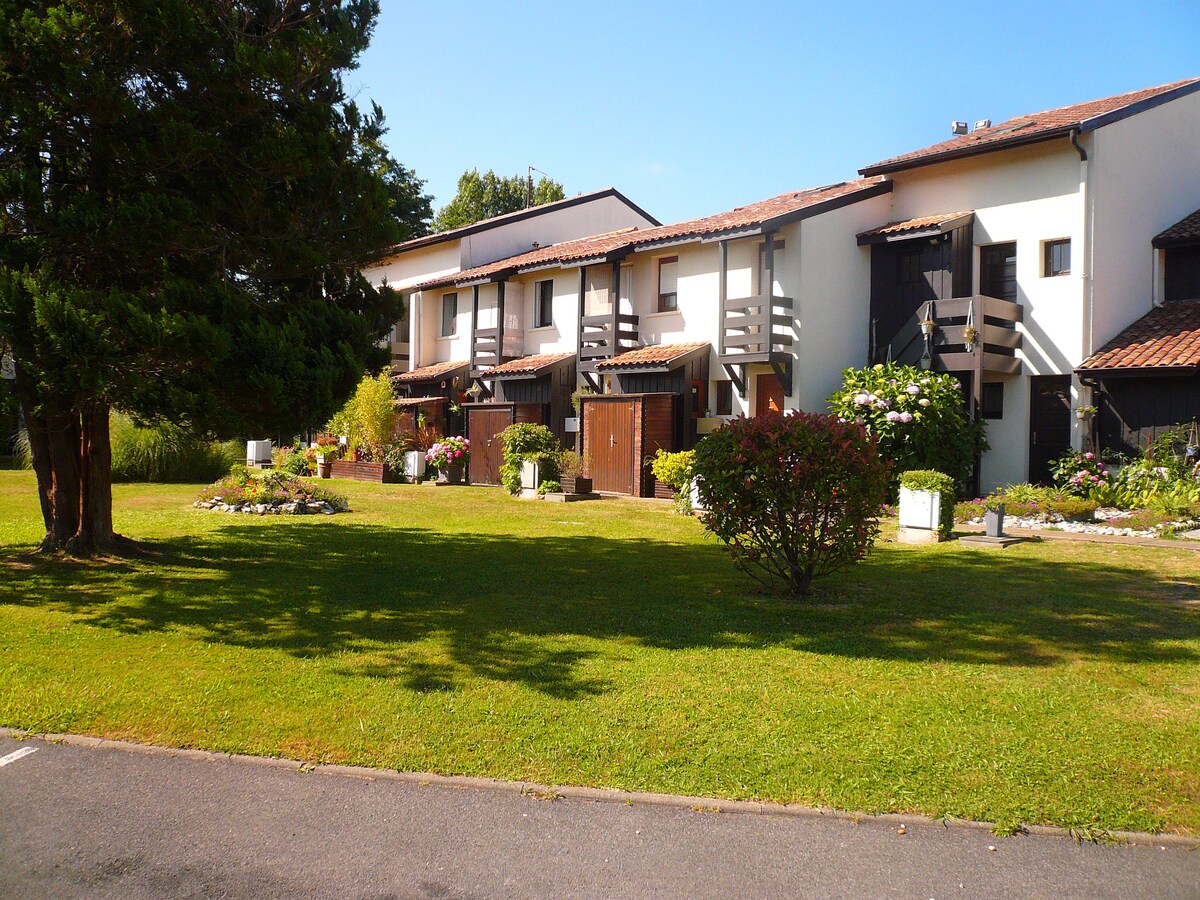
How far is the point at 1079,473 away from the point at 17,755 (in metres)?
17.6

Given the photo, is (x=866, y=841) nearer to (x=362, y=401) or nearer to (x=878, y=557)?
(x=878, y=557)

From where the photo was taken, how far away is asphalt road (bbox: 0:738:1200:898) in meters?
3.72

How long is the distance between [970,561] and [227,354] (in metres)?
8.81

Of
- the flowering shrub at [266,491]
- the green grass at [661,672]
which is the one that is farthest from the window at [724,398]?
the green grass at [661,672]

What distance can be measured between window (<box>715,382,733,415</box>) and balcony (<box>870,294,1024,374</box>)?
167 inches

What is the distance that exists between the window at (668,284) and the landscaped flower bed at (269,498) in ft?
33.5

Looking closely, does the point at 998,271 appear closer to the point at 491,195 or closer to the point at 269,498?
the point at 269,498

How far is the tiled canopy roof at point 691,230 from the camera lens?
20.9m

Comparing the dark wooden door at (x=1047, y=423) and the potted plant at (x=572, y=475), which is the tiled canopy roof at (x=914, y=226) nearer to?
the dark wooden door at (x=1047, y=423)

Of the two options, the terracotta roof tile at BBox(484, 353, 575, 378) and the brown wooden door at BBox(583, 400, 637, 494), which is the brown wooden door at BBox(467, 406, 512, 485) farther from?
the brown wooden door at BBox(583, 400, 637, 494)

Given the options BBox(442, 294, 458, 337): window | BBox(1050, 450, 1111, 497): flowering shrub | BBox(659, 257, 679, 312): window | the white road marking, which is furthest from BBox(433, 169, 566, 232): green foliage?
the white road marking

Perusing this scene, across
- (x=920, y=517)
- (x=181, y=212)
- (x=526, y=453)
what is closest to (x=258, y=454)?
(x=526, y=453)

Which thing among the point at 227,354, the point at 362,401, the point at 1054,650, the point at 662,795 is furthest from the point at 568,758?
the point at 362,401

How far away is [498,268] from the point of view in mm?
28172
